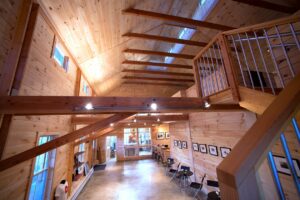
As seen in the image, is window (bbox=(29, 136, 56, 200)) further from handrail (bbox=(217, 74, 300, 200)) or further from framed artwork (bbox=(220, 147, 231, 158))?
framed artwork (bbox=(220, 147, 231, 158))

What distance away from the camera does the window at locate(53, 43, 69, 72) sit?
354cm

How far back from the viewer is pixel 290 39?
2713mm

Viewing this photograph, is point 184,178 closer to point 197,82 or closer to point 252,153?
point 197,82

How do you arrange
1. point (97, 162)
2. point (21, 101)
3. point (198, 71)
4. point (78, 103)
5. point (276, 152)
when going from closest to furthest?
1. point (21, 101)
2. point (78, 103)
3. point (276, 152)
4. point (198, 71)
5. point (97, 162)

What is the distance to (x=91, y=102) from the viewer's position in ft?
8.73

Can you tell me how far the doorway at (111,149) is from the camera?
39.9ft

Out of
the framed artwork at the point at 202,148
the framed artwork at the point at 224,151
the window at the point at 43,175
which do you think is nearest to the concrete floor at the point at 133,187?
the framed artwork at the point at 202,148

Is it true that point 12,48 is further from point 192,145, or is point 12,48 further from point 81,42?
point 192,145

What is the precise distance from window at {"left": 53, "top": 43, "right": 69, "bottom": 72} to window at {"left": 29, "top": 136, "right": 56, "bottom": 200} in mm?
2014

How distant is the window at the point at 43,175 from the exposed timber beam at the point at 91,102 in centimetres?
135

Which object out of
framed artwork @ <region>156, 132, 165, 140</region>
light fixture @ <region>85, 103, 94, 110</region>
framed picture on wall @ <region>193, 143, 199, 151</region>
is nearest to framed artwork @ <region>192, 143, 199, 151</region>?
framed picture on wall @ <region>193, 143, 199, 151</region>

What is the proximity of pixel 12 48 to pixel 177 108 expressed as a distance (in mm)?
3203

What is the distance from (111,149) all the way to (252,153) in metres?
14.7

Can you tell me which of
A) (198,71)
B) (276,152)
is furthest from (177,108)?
(276,152)
